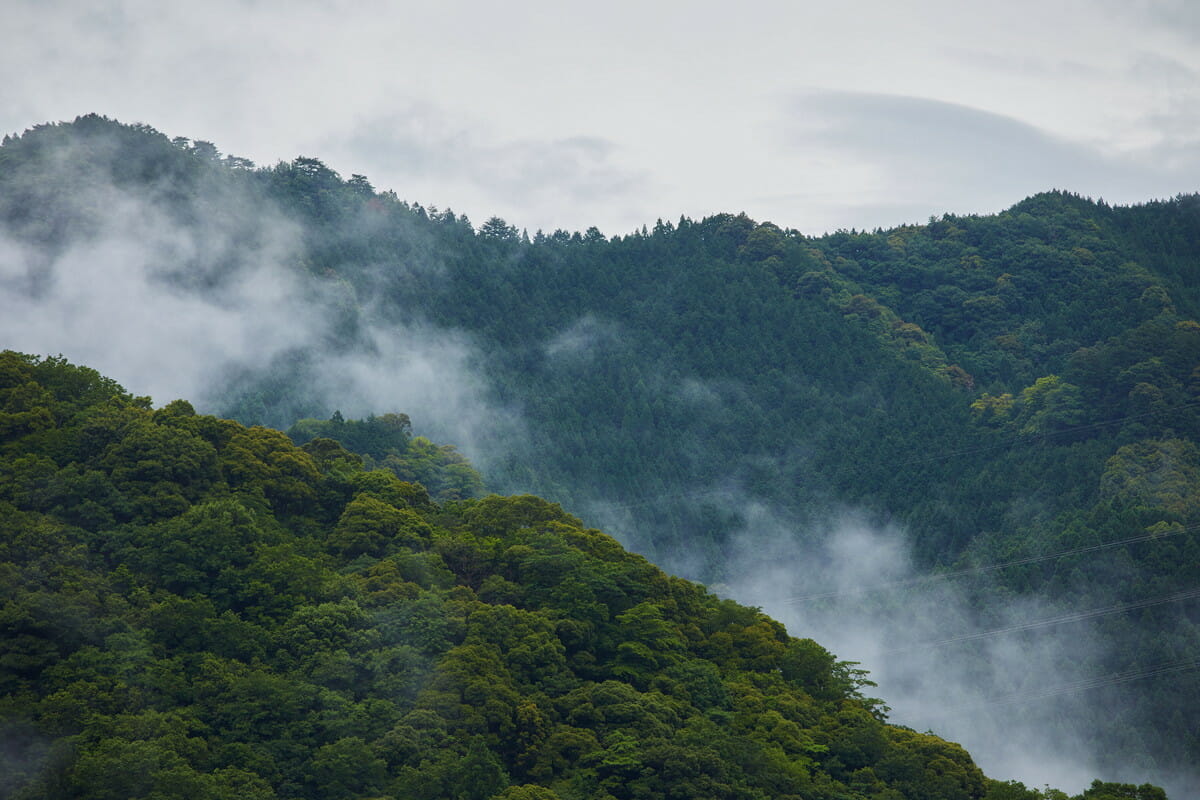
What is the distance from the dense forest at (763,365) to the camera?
68938 millimetres

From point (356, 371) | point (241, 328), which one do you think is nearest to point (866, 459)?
point (356, 371)

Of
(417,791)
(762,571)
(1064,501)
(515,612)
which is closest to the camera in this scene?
(417,791)

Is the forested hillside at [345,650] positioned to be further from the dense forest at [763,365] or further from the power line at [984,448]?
the power line at [984,448]

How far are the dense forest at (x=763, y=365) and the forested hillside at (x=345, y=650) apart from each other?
20338mm

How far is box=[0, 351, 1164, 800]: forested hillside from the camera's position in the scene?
34.3 meters

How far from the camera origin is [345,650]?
3800 centimetres

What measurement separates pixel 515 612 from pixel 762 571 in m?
41.8

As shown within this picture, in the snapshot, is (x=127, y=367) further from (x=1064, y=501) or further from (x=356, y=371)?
(x=1064, y=501)

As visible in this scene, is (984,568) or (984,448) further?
(984,448)

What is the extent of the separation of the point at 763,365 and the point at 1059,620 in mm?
35554

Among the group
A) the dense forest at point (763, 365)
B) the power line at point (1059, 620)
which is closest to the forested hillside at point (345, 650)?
the dense forest at point (763, 365)

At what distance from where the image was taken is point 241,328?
3452 inches

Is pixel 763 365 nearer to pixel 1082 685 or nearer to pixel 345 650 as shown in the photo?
pixel 1082 685

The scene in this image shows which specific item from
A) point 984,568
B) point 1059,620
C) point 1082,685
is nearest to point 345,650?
point 1082,685
